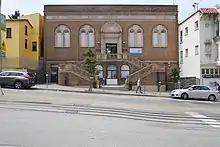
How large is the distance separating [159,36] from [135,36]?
325 centimetres

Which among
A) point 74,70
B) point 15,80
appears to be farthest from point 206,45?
point 15,80

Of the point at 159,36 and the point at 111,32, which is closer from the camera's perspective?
the point at 111,32

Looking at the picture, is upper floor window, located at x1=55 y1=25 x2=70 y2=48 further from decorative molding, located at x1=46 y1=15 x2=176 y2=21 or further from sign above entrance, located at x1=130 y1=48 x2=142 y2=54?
sign above entrance, located at x1=130 y1=48 x2=142 y2=54

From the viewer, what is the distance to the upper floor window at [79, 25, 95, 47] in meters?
56.5

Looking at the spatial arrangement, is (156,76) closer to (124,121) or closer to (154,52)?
(154,52)

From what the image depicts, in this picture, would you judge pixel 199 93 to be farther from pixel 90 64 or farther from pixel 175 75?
pixel 90 64

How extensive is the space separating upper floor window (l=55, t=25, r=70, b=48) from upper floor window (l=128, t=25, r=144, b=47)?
27.0ft

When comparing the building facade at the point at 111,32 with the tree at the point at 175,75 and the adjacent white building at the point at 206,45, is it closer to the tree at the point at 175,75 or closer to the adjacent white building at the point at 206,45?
the tree at the point at 175,75

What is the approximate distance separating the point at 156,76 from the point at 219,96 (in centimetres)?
1393

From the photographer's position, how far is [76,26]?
56.2m

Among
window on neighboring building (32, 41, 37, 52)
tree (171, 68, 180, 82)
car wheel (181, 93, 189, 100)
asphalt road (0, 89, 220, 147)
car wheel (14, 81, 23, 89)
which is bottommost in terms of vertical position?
asphalt road (0, 89, 220, 147)

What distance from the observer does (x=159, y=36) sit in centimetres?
5716

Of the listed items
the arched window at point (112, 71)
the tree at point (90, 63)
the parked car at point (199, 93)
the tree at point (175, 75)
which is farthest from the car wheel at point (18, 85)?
the tree at point (175, 75)

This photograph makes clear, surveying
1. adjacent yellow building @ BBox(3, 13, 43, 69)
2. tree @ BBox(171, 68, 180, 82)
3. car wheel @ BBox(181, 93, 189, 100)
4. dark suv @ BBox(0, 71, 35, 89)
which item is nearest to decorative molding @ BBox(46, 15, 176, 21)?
adjacent yellow building @ BBox(3, 13, 43, 69)
